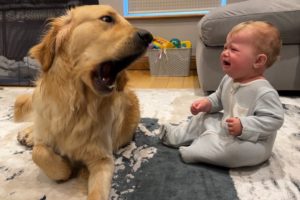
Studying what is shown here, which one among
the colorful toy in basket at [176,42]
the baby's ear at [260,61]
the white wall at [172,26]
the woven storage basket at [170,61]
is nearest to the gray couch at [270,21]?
the woven storage basket at [170,61]

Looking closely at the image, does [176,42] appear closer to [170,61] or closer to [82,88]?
[170,61]

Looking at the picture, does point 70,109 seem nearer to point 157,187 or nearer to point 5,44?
point 157,187

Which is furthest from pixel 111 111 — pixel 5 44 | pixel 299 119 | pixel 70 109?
pixel 5 44

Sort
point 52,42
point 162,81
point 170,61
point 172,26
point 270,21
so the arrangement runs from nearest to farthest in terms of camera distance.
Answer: point 52,42
point 270,21
point 162,81
point 170,61
point 172,26

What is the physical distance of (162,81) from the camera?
2.88 metres

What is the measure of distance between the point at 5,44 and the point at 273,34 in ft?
7.45

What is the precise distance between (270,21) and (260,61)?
951 millimetres

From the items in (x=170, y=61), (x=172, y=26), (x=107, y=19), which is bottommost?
(x=170, y=61)

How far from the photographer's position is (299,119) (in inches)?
68.9

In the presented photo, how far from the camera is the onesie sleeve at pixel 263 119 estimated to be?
1.17 metres

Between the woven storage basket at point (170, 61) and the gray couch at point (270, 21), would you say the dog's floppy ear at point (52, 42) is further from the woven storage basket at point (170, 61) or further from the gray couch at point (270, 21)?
the woven storage basket at point (170, 61)

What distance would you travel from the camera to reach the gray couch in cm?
204

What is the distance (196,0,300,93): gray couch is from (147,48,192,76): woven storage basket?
0.72 meters

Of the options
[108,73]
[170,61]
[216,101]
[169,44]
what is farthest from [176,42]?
[108,73]
